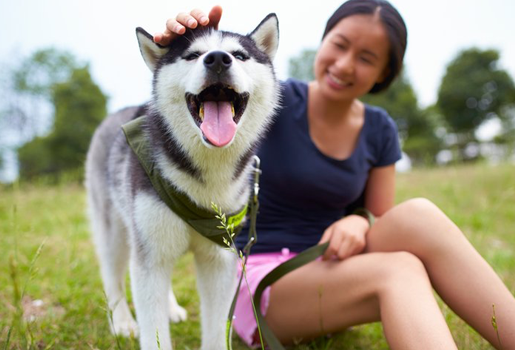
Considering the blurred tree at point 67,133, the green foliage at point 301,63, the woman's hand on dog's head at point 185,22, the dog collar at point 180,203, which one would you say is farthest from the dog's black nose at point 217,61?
the green foliage at point 301,63

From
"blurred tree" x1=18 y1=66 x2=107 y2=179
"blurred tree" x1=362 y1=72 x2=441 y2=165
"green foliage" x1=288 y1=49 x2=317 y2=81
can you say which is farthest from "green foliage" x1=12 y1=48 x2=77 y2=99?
"blurred tree" x1=362 y1=72 x2=441 y2=165

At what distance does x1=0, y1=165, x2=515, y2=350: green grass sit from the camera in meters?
2.05

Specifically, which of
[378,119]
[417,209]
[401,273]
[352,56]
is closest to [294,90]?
[352,56]

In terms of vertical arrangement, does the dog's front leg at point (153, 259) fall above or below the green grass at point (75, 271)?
above

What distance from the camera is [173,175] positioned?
1.65 metres

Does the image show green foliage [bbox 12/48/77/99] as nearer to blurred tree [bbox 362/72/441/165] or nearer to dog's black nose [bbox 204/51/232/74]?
blurred tree [bbox 362/72/441/165]

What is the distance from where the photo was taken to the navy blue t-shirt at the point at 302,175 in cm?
230

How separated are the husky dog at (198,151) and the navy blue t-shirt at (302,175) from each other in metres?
0.48

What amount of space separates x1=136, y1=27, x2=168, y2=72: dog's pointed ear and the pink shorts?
1.13 metres

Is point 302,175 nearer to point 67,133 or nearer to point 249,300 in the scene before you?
point 249,300

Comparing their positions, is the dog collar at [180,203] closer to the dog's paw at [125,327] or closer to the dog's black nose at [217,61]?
the dog's black nose at [217,61]

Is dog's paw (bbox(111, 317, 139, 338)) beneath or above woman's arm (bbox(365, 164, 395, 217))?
beneath

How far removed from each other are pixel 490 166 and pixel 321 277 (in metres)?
7.46

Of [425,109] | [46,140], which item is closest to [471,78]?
[425,109]
